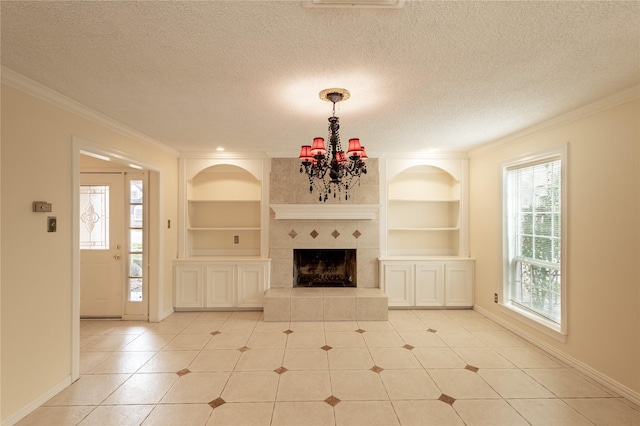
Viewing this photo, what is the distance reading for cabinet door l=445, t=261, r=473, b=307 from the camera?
479 centimetres

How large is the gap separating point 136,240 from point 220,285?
55.3 inches

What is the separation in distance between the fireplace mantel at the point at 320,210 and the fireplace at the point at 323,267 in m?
0.66

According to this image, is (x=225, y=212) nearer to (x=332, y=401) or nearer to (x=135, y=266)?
(x=135, y=266)

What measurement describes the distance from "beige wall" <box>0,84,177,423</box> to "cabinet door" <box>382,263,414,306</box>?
4.01 meters

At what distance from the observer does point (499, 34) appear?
168cm

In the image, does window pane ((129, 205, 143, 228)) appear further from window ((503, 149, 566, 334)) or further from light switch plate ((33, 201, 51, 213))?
window ((503, 149, 566, 334))

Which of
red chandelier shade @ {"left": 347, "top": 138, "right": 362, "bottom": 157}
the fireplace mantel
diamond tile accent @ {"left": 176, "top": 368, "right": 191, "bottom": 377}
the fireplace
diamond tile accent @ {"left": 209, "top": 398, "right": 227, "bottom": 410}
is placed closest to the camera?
diamond tile accent @ {"left": 209, "top": 398, "right": 227, "bottom": 410}

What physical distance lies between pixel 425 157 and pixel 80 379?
5219mm

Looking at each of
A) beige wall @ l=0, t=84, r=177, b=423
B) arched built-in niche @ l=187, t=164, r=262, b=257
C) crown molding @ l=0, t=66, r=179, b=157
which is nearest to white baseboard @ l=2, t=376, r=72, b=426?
beige wall @ l=0, t=84, r=177, b=423

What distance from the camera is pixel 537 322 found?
11.2 ft

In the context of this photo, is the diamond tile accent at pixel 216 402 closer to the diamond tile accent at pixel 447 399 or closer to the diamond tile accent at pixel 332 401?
the diamond tile accent at pixel 332 401

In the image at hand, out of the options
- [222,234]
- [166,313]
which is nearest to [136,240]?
[166,313]

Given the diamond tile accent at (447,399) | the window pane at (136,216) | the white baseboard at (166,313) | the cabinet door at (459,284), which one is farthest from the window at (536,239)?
the window pane at (136,216)

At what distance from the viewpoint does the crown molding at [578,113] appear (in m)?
2.43
